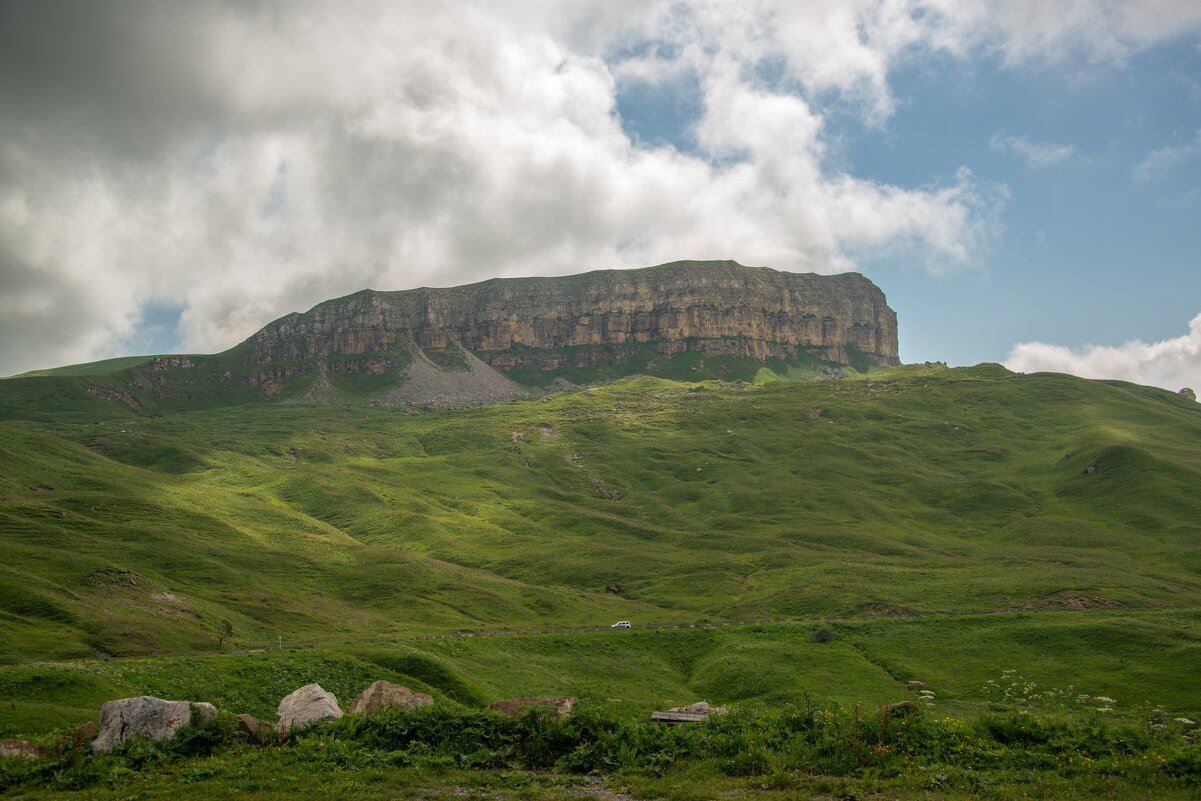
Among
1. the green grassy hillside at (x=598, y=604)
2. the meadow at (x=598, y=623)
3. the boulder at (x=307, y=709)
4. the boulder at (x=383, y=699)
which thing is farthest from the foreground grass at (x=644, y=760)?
the green grassy hillside at (x=598, y=604)

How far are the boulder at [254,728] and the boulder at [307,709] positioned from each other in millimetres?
658

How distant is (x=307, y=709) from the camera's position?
3195 centimetres

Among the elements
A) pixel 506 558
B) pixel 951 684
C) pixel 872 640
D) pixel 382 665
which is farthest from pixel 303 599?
pixel 951 684

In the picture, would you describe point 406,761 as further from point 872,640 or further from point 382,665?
point 872,640

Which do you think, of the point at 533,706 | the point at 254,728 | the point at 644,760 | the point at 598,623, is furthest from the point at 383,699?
the point at 598,623

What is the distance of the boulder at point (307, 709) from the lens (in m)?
30.7

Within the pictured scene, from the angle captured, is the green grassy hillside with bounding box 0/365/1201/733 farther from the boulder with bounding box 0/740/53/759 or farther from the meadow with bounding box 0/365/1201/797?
the boulder with bounding box 0/740/53/759

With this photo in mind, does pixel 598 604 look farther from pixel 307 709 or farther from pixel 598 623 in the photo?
pixel 307 709

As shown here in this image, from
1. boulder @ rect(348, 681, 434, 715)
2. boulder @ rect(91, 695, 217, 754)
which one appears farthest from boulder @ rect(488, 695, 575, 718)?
boulder @ rect(91, 695, 217, 754)

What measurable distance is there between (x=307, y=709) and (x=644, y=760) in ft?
46.1

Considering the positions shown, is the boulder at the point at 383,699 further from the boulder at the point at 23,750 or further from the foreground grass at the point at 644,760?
the boulder at the point at 23,750

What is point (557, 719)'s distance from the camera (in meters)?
28.4

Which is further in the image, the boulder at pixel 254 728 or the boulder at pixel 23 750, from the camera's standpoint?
the boulder at pixel 254 728

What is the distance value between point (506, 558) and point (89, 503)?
86.6 metres
